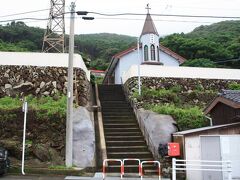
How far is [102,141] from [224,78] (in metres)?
12.2

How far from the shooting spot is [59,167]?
42.3 feet

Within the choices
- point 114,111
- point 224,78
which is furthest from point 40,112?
point 224,78

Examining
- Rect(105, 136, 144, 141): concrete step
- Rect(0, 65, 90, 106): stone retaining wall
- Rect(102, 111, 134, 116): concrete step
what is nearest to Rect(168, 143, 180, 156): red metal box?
Rect(105, 136, 144, 141): concrete step

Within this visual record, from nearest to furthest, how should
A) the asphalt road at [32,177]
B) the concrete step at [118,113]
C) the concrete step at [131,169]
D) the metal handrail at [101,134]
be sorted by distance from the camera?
1. the asphalt road at [32,177]
2. the concrete step at [131,169]
3. the metal handrail at [101,134]
4. the concrete step at [118,113]

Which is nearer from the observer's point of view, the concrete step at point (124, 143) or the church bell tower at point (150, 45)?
the concrete step at point (124, 143)

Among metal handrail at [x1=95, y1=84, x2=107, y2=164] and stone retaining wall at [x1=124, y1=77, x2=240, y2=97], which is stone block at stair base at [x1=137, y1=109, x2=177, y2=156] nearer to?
metal handrail at [x1=95, y1=84, x2=107, y2=164]

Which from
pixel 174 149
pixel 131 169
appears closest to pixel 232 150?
pixel 174 149

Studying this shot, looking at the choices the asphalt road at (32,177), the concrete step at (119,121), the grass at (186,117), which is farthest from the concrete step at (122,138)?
the asphalt road at (32,177)

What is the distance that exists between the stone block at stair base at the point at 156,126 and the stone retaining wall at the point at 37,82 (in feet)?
14.0

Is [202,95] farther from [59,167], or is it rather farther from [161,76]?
[59,167]

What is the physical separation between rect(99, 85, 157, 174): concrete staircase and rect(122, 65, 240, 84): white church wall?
7.86 feet

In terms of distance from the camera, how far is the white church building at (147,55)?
29.6 meters

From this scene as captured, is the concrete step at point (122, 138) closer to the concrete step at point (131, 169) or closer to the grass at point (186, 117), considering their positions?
the grass at point (186, 117)

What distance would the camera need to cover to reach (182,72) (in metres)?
22.8
